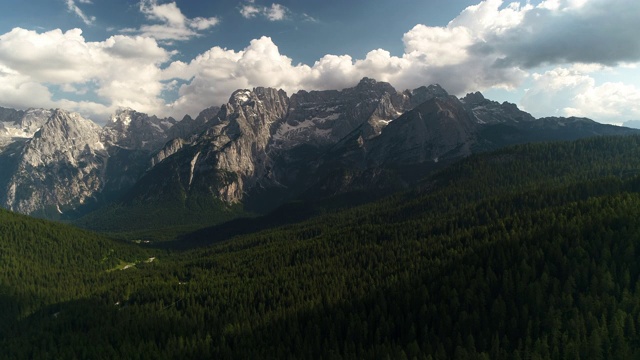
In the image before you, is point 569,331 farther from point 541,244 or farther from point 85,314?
point 85,314

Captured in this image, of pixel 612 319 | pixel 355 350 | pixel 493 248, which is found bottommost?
pixel 355 350

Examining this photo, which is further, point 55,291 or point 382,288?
point 55,291

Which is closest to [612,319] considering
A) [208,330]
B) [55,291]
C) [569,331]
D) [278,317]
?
[569,331]

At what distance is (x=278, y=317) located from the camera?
447 feet

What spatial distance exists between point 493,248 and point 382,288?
1537 inches

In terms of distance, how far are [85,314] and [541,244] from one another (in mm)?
167162

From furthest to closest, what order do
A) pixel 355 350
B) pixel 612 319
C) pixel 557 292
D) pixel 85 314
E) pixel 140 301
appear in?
pixel 140 301 < pixel 85 314 < pixel 355 350 < pixel 557 292 < pixel 612 319

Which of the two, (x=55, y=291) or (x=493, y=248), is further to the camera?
(x=55, y=291)

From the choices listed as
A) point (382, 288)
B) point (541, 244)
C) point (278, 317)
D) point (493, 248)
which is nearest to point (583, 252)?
point (541, 244)

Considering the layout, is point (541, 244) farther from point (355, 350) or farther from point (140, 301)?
point (140, 301)

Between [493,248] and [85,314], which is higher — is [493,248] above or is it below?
above

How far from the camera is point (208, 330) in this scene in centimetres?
14138

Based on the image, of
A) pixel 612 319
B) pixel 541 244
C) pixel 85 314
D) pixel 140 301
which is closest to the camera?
pixel 612 319

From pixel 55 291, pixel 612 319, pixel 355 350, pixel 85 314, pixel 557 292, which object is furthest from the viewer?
A: pixel 55 291
